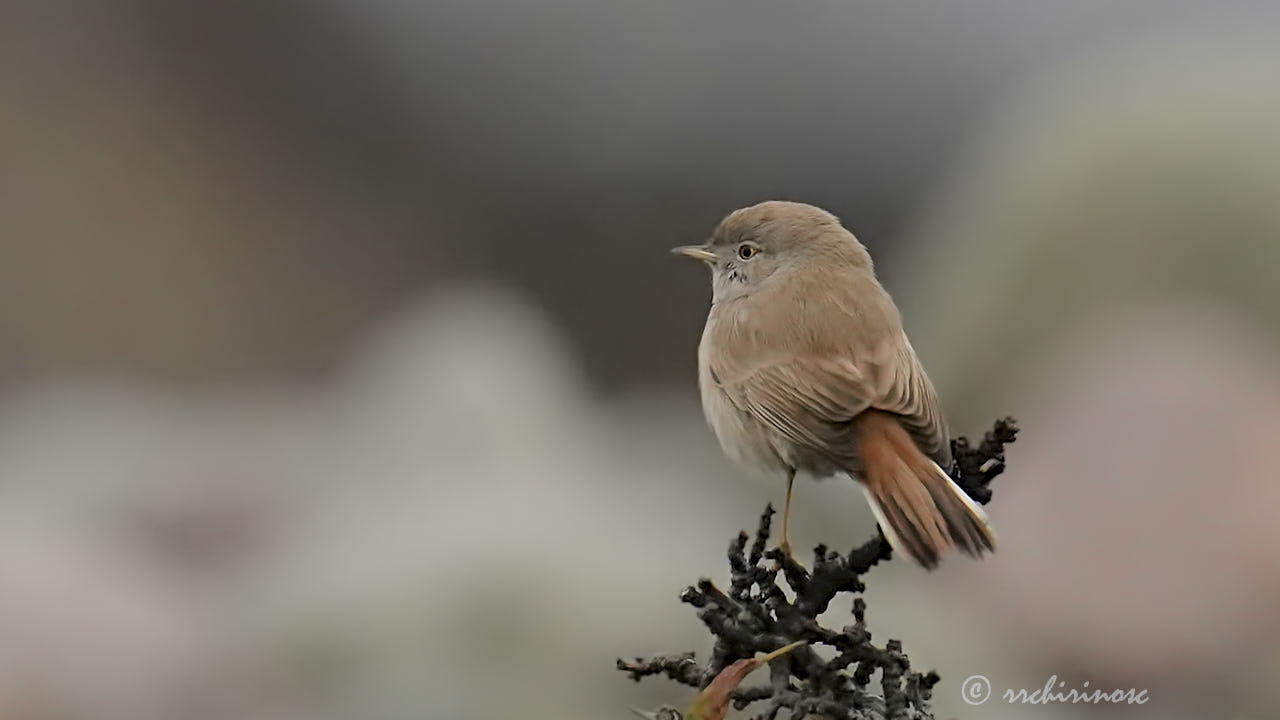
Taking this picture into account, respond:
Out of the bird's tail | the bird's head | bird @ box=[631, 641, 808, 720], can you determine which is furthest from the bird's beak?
bird @ box=[631, 641, 808, 720]

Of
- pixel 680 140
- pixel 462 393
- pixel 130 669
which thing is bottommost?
pixel 130 669

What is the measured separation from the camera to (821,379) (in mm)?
1812

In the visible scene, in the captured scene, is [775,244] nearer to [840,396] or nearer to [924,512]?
[840,396]

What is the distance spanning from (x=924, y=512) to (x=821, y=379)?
0.52 metres

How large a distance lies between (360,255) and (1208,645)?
14.9 ft

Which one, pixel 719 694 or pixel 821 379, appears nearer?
pixel 719 694

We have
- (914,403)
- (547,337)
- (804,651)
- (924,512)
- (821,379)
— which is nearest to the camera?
(804,651)

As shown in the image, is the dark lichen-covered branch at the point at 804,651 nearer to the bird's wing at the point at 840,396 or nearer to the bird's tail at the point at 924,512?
the bird's tail at the point at 924,512

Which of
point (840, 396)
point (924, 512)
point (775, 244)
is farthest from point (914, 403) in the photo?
point (775, 244)

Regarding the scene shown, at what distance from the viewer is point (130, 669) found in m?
4.52

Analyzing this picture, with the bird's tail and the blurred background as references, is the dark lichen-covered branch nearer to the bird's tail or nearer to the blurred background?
the bird's tail

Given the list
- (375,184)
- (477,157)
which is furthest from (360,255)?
(477,157)

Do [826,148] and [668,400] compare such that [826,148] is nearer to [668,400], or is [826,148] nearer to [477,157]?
[668,400]

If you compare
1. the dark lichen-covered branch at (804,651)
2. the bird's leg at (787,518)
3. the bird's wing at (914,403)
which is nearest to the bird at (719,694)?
the dark lichen-covered branch at (804,651)
